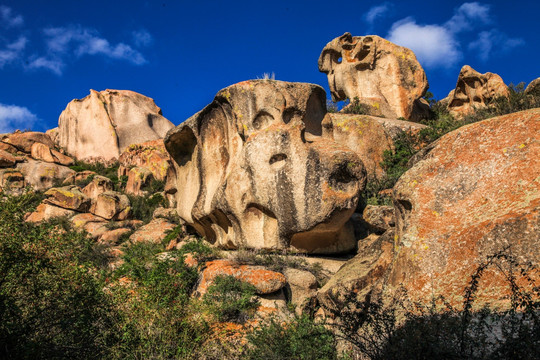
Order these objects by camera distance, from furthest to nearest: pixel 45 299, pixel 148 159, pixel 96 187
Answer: pixel 148 159 → pixel 96 187 → pixel 45 299

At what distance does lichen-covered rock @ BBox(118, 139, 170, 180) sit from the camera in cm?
2764

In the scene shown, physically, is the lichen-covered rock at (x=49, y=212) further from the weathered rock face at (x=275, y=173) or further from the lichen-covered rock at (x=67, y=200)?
the weathered rock face at (x=275, y=173)

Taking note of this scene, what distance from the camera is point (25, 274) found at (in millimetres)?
5785

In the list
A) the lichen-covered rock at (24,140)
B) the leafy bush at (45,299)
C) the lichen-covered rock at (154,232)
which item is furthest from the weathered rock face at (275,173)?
the lichen-covered rock at (24,140)

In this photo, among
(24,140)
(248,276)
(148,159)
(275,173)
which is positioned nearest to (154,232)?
(275,173)

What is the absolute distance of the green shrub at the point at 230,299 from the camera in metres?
7.55

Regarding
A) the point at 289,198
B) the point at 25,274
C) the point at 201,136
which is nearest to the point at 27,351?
the point at 25,274

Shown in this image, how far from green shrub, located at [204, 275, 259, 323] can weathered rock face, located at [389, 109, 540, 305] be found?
291 centimetres

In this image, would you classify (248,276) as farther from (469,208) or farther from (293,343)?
(469,208)

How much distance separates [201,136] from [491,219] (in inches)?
344

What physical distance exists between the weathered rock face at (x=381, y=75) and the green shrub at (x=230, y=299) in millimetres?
12734

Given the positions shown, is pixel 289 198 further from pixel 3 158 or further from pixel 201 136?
pixel 3 158

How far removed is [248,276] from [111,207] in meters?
14.0

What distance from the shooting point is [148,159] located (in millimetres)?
28703
